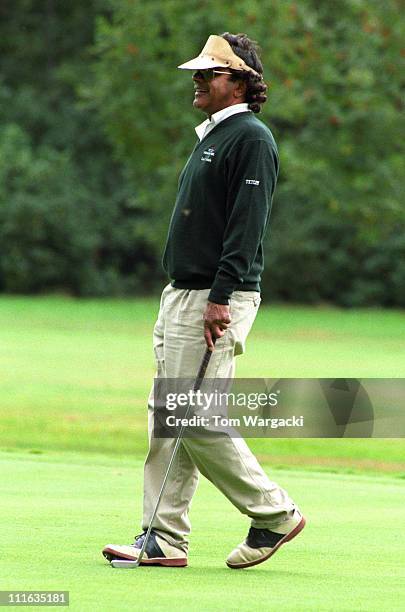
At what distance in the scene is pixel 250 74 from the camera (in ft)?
17.5

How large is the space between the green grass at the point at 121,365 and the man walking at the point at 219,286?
5.19 m

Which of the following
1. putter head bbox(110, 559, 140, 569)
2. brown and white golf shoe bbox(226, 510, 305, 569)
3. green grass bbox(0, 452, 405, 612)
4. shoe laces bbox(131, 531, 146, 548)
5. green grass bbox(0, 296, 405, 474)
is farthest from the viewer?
green grass bbox(0, 296, 405, 474)

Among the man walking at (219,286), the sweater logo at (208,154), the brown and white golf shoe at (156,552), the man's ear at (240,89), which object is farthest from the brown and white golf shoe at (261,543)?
the man's ear at (240,89)

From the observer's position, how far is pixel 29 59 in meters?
45.9

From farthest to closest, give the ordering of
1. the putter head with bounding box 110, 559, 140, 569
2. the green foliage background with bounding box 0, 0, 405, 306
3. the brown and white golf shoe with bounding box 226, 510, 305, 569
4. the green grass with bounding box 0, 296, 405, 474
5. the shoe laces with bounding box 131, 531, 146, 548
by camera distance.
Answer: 1. the green foliage background with bounding box 0, 0, 405, 306
2. the green grass with bounding box 0, 296, 405, 474
3. the shoe laces with bounding box 131, 531, 146, 548
4. the brown and white golf shoe with bounding box 226, 510, 305, 569
5. the putter head with bounding box 110, 559, 140, 569

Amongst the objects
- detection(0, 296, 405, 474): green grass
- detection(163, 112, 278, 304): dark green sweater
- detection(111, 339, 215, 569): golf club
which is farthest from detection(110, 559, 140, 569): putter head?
detection(0, 296, 405, 474): green grass

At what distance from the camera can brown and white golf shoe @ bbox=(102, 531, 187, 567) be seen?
5113 millimetres

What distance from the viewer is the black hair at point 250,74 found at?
5.34 meters

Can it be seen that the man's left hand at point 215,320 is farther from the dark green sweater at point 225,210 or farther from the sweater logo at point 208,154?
the sweater logo at point 208,154

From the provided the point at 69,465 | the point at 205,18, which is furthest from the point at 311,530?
the point at 205,18

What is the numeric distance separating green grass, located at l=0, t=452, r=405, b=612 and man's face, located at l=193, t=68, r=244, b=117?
5.55 feet

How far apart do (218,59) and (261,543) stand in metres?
1.79

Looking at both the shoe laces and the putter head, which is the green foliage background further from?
the putter head

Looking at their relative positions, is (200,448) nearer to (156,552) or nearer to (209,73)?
(156,552)
